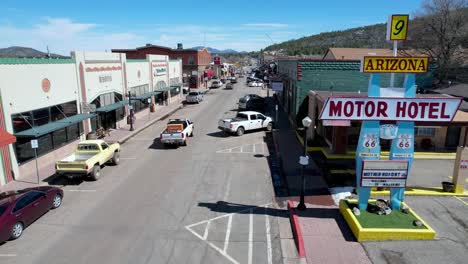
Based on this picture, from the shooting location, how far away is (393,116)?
489 inches

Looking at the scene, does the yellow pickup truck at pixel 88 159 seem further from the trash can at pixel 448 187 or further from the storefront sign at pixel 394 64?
the trash can at pixel 448 187

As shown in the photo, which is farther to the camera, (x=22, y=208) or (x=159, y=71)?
(x=159, y=71)

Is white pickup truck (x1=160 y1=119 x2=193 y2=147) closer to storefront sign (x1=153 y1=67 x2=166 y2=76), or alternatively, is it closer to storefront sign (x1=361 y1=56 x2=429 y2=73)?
storefront sign (x1=361 y1=56 x2=429 y2=73)

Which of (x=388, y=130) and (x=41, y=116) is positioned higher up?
(x=388, y=130)

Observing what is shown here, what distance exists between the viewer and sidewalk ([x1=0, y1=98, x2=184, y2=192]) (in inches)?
679

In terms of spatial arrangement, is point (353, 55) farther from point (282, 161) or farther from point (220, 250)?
point (220, 250)

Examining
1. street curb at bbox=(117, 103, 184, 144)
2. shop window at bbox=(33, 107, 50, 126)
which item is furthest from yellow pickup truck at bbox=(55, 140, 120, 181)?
street curb at bbox=(117, 103, 184, 144)

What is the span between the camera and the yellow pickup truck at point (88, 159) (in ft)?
55.0

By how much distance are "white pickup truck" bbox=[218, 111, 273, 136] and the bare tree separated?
18.9m

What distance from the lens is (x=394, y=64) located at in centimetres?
1206

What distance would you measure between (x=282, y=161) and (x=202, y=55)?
2410 inches

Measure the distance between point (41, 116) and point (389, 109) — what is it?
18818mm

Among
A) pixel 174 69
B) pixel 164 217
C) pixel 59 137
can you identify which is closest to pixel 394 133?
pixel 164 217

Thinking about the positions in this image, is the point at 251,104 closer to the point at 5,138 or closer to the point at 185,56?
the point at 5,138
